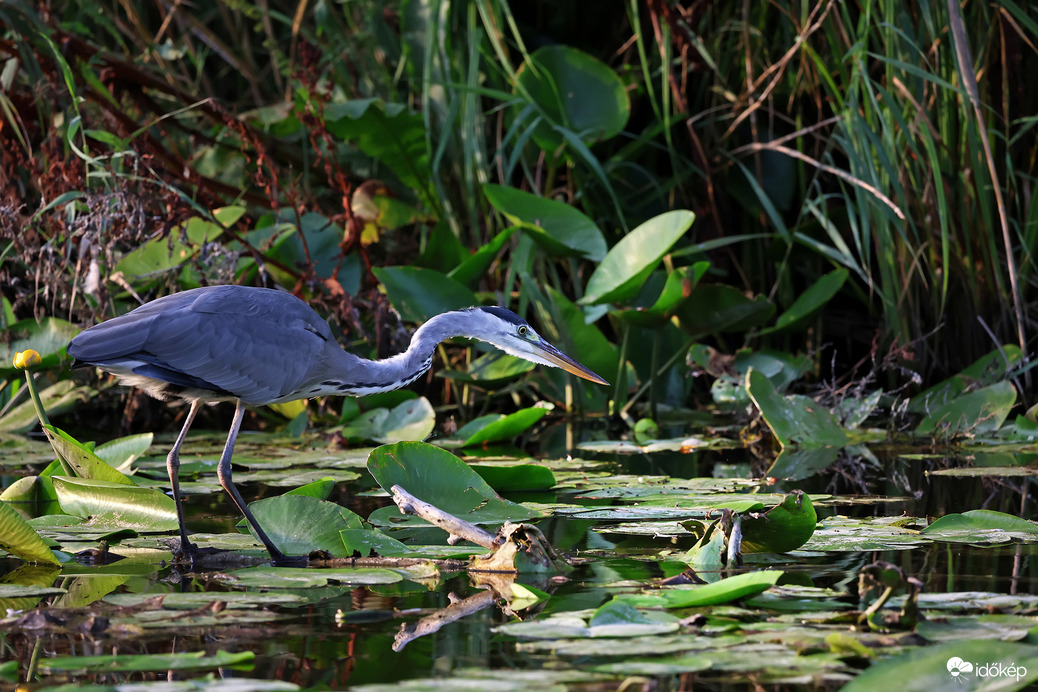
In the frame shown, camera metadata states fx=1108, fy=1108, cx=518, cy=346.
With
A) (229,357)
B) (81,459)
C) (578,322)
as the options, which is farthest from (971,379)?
(81,459)

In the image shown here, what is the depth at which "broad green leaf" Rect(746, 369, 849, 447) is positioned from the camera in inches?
197

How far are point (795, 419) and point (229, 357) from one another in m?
2.65

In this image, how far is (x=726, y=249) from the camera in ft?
23.7

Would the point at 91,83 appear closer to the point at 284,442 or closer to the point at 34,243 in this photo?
the point at 34,243

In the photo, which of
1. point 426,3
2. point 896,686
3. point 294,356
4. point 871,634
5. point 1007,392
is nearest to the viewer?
point 896,686

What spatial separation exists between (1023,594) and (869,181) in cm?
363

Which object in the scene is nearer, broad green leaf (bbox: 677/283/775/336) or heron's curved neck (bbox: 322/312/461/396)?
heron's curved neck (bbox: 322/312/461/396)

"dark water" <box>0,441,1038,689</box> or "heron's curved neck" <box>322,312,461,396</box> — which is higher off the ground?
"heron's curved neck" <box>322,312,461,396</box>

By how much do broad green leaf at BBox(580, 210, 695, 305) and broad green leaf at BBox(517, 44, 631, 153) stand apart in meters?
1.32

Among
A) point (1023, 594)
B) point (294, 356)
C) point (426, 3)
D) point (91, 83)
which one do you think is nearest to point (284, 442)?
point (294, 356)

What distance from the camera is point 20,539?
2938 millimetres

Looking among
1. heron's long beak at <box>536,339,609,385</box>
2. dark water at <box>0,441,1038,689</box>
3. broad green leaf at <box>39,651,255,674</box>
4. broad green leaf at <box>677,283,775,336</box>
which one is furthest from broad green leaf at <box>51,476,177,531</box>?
broad green leaf at <box>677,283,775,336</box>

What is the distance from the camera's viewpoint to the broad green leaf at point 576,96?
21.3ft

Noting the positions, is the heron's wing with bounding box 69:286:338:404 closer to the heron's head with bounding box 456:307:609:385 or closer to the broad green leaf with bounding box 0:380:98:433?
the heron's head with bounding box 456:307:609:385
